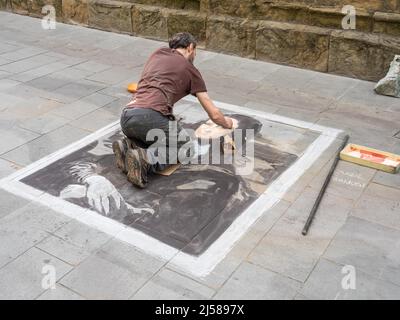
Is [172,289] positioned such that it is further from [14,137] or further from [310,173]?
[14,137]

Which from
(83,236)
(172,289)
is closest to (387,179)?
(172,289)

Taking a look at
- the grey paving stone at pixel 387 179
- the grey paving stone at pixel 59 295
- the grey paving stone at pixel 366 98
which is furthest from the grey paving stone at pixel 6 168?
the grey paving stone at pixel 366 98

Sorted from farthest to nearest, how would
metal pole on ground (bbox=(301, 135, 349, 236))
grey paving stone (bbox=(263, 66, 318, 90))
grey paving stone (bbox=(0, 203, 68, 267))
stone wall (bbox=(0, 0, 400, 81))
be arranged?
grey paving stone (bbox=(263, 66, 318, 90)), stone wall (bbox=(0, 0, 400, 81)), metal pole on ground (bbox=(301, 135, 349, 236)), grey paving stone (bbox=(0, 203, 68, 267))

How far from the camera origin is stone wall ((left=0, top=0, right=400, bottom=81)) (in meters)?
6.85

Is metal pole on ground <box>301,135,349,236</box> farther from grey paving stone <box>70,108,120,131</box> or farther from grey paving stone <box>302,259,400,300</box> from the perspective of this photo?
grey paving stone <box>70,108,120,131</box>

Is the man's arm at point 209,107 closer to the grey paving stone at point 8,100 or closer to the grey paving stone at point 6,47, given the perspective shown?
the grey paving stone at point 8,100

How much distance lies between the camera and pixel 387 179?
4.76 meters

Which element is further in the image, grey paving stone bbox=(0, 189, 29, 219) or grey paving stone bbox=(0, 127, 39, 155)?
grey paving stone bbox=(0, 127, 39, 155)

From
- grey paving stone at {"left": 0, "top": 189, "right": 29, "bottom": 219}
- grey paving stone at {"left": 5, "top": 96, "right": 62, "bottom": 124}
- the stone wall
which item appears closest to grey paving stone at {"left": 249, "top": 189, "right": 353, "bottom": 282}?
grey paving stone at {"left": 0, "top": 189, "right": 29, "bottom": 219}

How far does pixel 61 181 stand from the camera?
470 cm

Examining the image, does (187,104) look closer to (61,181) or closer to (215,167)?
(215,167)

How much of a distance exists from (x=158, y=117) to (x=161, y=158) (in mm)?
394

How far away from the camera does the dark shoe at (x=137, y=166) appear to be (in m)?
4.50

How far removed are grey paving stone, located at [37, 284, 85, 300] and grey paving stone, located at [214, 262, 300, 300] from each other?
95 centimetres
